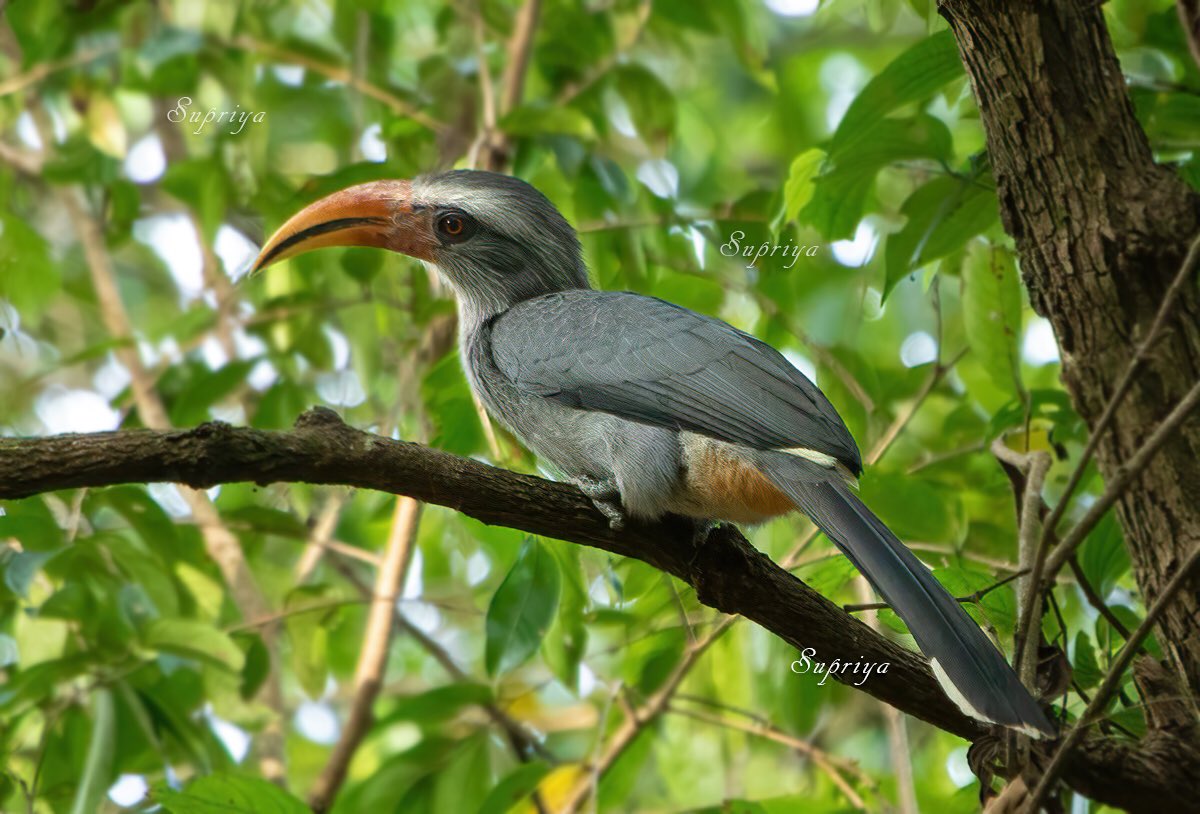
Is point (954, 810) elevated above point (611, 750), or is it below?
below

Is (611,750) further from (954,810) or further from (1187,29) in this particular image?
(1187,29)

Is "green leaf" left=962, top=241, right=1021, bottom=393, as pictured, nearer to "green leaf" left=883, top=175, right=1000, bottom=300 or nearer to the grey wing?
"green leaf" left=883, top=175, right=1000, bottom=300

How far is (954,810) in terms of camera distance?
11.2 feet

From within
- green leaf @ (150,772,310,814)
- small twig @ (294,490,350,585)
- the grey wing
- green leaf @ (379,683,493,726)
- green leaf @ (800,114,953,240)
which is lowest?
green leaf @ (150,772,310,814)

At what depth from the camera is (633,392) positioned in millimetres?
3453

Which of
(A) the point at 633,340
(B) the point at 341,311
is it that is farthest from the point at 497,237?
(A) the point at 633,340

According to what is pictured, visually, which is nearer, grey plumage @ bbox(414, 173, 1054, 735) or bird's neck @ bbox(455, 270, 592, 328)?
grey plumage @ bbox(414, 173, 1054, 735)

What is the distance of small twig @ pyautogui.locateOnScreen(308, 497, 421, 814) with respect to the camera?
4.79 metres

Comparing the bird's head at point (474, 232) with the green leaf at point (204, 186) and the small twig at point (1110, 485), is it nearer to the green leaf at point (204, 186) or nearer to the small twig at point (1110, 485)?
Answer: the green leaf at point (204, 186)

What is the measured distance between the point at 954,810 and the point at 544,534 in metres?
1.46

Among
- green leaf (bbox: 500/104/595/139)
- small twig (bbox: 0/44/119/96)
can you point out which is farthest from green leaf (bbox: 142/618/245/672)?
small twig (bbox: 0/44/119/96)

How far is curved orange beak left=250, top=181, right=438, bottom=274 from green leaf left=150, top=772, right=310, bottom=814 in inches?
68.2

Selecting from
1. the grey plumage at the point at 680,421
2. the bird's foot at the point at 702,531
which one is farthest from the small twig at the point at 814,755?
the grey plumage at the point at 680,421

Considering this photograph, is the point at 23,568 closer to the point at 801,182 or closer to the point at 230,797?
the point at 230,797
